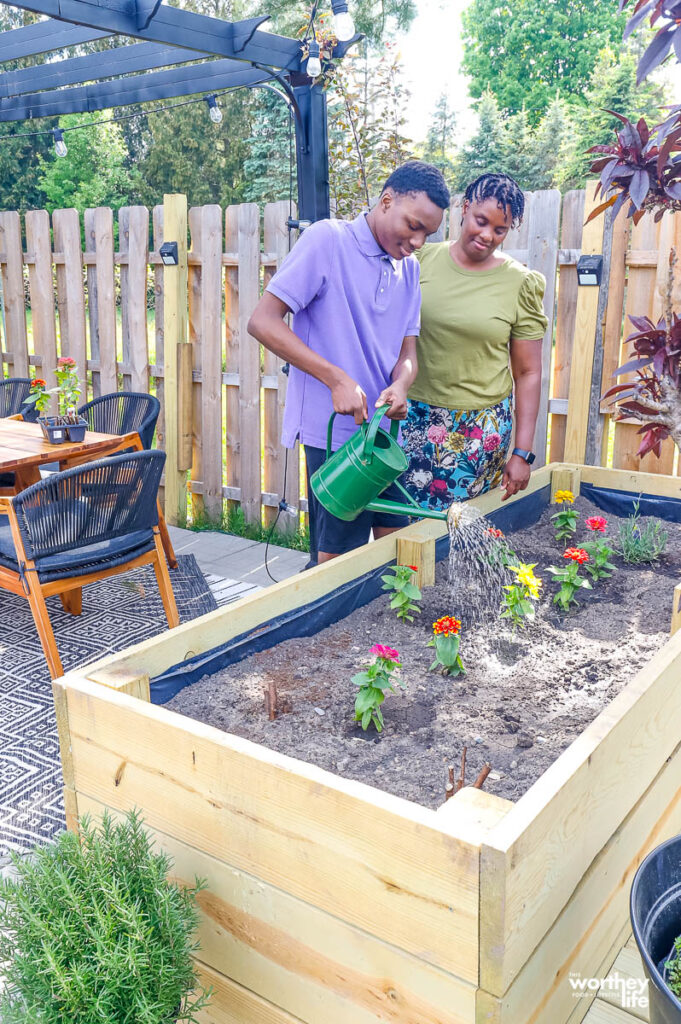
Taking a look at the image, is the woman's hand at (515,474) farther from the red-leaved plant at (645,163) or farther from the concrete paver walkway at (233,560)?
the concrete paver walkway at (233,560)

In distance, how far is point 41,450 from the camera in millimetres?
3445

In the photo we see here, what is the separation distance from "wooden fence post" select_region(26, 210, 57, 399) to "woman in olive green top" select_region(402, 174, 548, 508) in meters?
3.41

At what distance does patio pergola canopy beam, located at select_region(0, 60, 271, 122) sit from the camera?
4.41 m

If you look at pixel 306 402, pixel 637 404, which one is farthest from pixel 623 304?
pixel 306 402

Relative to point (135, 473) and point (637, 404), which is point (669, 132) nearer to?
point (637, 404)

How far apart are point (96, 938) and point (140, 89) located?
490cm

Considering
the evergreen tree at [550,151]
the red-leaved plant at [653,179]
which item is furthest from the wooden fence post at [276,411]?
the evergreen tree at [550,151]

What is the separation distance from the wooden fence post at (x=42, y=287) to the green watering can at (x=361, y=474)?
3.81 metres

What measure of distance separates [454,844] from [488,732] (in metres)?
0.63

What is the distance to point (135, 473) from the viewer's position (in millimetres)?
3023

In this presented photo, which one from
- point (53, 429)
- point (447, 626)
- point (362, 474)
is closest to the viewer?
point (447, 626)

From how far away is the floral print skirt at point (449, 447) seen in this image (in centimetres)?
261

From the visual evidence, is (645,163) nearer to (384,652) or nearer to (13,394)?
(384,652)

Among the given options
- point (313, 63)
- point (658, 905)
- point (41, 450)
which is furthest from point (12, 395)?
point (658, 905)
